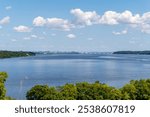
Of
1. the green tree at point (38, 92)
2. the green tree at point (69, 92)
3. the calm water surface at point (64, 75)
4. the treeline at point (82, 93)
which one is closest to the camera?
the treeline at point (82, 93)

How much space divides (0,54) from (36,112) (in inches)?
5481

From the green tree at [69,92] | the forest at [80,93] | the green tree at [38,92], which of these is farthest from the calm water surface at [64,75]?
the green tree at [69,92]

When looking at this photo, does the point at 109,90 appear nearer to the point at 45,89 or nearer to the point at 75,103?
the point at 45,89

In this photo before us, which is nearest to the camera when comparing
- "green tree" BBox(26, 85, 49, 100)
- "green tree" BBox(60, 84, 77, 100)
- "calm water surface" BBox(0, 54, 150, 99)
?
"green tree" BBox(60, 84, 77, 100)

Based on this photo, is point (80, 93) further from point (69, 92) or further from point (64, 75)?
point (64, 75)

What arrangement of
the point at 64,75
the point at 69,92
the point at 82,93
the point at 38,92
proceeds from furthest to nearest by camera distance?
the point at 64,75 < the point at 38,92 < the point at 82,93 < the point at 69,92

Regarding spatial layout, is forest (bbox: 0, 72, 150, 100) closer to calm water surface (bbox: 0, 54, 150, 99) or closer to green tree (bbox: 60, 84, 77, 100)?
green tree (bbox: 60, 84, 77, 100)

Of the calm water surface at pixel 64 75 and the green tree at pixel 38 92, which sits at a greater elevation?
the green tree at pixel 38 92

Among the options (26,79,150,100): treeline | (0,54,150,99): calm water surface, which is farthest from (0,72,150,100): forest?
(0,54,150,99): calm water surface

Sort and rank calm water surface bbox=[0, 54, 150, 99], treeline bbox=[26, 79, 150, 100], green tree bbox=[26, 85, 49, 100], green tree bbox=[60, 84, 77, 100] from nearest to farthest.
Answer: treeline bbox=[26, 79, 150, 100] → green tree bbox=[60, 84, 77, 100] → green tree bbox=[26, 85, 49, 100] → calm water surface bbox=[0, 54, 150, 99]

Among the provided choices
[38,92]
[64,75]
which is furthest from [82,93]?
[64,75]

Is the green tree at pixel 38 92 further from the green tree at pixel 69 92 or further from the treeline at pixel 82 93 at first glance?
the green tree at pixel 69 92

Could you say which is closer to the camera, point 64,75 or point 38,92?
point 38,92

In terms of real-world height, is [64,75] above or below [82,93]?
below
